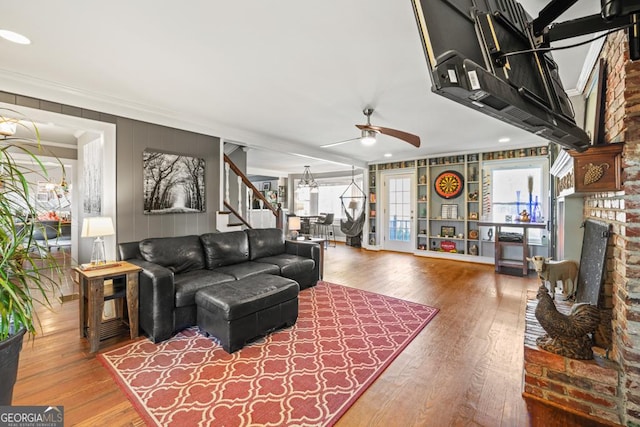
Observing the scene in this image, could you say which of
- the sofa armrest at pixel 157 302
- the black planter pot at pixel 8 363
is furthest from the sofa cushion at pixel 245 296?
the black planter pot at pixel 8 363

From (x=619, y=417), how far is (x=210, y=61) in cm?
366

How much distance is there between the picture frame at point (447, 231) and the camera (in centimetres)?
637

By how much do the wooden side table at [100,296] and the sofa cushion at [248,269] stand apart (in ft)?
2.94

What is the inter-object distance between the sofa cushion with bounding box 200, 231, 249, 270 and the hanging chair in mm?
3931

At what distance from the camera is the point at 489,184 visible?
590cm

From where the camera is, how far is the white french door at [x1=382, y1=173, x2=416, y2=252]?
7.07 metres

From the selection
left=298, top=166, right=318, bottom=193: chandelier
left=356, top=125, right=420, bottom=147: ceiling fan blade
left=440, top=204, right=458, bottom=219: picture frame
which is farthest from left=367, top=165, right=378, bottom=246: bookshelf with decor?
left=356, top=125, right=420, bottom=147: ceiling fan blade

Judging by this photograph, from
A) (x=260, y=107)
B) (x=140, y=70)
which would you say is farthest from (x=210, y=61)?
(x=260, y=107)

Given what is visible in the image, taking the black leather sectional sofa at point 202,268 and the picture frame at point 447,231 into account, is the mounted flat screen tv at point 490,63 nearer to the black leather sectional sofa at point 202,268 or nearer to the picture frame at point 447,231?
the black leather sectional sofa at point 202,268

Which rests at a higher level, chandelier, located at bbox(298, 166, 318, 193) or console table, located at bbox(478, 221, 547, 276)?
chandelier, located at bbox(298, 166, 318, 193)

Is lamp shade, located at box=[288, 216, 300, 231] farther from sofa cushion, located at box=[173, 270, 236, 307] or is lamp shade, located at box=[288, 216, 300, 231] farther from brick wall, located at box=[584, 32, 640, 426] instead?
brick wall, located at box=[584, 32, 640, 426]

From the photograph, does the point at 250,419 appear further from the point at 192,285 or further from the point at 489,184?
the point at 489,184

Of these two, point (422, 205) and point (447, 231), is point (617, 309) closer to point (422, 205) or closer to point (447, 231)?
point (447, 231)

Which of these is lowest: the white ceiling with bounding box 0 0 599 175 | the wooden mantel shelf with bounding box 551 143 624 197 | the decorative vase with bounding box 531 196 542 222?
the decorative vase with bounding box 531 196 542 222
